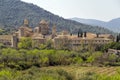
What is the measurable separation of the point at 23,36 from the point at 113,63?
38963 millimetres

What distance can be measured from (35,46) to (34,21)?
326ft

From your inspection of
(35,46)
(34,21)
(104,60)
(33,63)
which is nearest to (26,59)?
(33,63)

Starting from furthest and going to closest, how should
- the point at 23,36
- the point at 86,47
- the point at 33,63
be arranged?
the point at 23,36 → the point at 86,47 → the point at 33,63

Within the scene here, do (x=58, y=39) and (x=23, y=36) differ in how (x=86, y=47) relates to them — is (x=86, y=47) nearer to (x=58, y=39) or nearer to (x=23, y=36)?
(x=58, y=39)

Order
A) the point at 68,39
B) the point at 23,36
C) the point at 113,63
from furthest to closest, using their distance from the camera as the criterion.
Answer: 1. the point at 23,36
2. the point at 68,39
3. the point at 113,63

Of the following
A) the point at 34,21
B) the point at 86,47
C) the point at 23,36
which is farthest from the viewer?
the point at 34,21

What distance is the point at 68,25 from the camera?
188m

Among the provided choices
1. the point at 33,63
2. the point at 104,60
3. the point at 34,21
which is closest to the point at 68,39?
the point at 104,60

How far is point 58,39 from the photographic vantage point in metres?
87.6

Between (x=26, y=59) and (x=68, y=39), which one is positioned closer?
(x=26, y=59)

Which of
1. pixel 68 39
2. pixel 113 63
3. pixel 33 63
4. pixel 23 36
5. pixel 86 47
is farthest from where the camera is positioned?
pixel 23 36

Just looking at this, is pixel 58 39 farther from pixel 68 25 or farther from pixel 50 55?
pixel 68 25

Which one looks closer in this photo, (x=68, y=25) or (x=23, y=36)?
(x=23, y=36)

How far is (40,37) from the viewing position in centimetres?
9138
